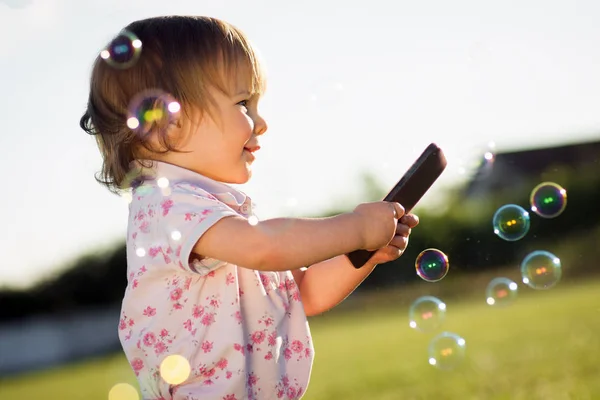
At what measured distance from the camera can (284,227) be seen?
2170 mm

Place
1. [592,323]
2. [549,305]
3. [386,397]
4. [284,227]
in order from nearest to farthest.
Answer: [284,227] < [386,397] < [592,323] < [549,305]

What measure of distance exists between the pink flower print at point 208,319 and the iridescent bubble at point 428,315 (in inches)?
56.4

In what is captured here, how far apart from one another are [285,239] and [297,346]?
0.38 metres

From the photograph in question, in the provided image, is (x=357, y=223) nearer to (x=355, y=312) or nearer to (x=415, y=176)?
(x=415, y=176)

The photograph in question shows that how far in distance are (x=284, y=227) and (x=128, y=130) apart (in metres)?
0.57

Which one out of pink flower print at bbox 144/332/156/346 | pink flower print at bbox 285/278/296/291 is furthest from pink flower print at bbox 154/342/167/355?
pink flower print at bbox 285/278/296/291

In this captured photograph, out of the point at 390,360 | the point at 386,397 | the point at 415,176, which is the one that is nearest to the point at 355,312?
the point at 390,360

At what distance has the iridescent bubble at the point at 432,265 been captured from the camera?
3.30m

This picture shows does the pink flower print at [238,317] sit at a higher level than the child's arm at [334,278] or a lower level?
higher

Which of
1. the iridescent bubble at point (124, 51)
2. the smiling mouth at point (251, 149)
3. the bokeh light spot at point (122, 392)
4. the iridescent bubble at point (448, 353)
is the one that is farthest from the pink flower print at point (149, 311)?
the bokeh light spot at point (122, 392)

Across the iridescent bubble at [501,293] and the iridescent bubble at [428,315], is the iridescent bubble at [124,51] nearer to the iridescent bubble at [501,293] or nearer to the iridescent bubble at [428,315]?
the iridescent bubble at [428,315]

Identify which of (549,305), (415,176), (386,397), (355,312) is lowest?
(355,312)

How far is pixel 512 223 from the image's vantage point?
11.9 feet

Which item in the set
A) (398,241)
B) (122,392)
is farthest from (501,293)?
(122,392)
